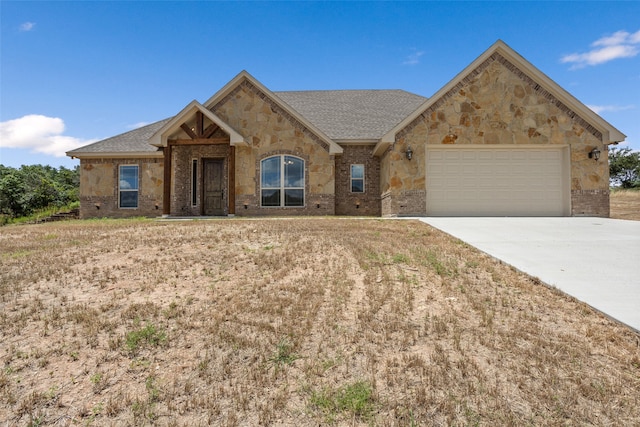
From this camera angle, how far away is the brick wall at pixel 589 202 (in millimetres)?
13203

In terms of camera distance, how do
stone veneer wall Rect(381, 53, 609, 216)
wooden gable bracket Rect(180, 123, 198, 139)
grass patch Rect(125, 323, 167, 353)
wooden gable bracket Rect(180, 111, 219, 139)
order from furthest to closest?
wooden gable bracket Rect(180, 123, 198, 139)
wooden gable bracket Rect(180, 111, 219, 139)
stone veneer wall Rect(381, 53, 609, 216)
grass patch Rect(125, 323, 167, 353)

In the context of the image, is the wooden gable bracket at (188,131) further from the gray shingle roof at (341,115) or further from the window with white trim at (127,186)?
the window with white trim at (127,186)

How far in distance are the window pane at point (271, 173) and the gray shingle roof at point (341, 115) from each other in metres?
2.91

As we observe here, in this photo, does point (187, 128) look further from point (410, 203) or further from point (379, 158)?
point (410, 203)

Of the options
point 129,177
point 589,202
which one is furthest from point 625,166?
point 129,177

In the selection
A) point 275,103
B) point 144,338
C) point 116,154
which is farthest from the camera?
point 116,154

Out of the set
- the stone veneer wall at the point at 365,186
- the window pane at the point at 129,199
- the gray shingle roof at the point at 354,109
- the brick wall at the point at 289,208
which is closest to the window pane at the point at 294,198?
the brick wall at the point at 289,208

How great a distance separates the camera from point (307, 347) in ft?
10.4

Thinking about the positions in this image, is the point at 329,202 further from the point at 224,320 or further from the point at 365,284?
the point at 224,320

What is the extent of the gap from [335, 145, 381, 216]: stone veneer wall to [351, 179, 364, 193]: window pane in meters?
0.13

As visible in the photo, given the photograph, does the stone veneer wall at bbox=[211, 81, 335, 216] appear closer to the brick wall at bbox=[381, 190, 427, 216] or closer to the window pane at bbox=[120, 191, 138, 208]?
the brick wall at bbox=[381, 190, 427, 216]

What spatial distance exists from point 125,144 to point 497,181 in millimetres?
16257

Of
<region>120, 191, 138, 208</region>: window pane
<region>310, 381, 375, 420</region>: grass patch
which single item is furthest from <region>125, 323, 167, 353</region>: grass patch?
<region>120, 191, 138, 208</region>: window pane

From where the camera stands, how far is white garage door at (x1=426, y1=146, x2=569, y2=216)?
13.4 m
